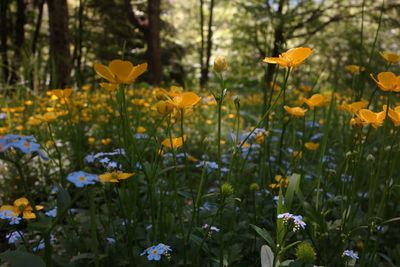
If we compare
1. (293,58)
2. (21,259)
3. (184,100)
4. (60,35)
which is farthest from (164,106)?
(60,35)

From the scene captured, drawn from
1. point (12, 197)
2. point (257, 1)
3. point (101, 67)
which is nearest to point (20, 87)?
point (12, 197)

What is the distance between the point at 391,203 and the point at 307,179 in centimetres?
35

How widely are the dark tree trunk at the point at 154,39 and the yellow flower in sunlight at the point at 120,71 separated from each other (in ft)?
19.2

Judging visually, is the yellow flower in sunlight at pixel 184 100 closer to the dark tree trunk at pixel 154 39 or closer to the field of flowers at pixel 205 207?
the field of flowers at pixel 205 207

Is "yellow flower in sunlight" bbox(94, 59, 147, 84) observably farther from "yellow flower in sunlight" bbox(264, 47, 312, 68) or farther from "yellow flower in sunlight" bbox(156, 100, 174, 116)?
"yellow flower in sunlight" bbox(264, 47, 312, 68)

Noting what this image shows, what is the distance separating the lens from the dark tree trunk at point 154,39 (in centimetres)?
639

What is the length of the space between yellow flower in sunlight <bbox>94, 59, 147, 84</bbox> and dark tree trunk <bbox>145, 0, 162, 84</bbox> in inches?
230

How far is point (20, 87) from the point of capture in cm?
353

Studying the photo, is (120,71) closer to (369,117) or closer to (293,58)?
(293,58)

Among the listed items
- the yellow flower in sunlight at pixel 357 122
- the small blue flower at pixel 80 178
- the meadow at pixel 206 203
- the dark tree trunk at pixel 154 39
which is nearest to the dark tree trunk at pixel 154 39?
the dark tree trunk at pixel 154 39

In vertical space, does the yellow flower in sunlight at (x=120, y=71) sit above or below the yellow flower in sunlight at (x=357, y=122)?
above

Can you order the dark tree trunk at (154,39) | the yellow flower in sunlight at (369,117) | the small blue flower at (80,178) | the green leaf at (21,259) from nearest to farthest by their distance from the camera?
the green leaf at (21,259)
the yellow flower in sunlight at (369,117)
the small blue flower at (80,178)
the dark tree trunk at (154,39)

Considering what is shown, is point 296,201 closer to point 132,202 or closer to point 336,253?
point 336,253

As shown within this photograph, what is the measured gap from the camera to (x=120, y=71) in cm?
79
